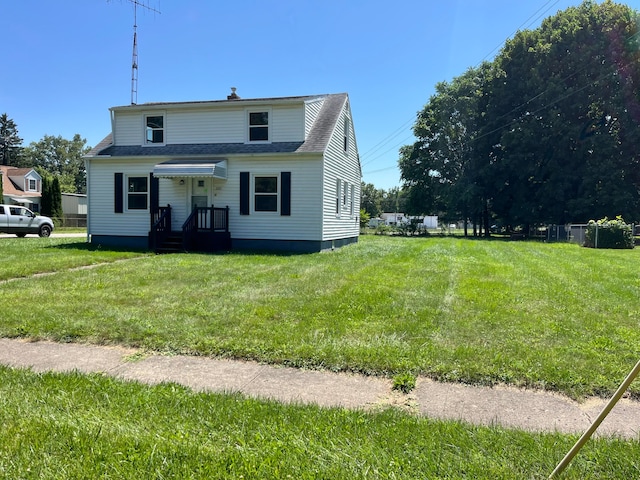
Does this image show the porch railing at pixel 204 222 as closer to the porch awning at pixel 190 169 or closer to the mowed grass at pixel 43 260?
the porch awning at pixel 190 169

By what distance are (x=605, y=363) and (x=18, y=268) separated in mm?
10448

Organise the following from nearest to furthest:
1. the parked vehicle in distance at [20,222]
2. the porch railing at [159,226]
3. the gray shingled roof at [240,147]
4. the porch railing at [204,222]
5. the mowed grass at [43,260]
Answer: the mowed grass at [43,260] → the porch railing at [204,222] → the porch railing at [159,226] → the gray shingled roof at [240,147] → the parked vehicle in distance at [20,222]

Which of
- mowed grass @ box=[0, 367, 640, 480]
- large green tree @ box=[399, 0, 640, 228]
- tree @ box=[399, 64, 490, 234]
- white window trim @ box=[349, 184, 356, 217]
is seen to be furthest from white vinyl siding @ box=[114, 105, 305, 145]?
tree @ box=[399, 64, 490, 234]

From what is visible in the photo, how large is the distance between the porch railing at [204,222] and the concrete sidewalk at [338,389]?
9.88m

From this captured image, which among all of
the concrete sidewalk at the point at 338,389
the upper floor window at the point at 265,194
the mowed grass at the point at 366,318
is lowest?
the concrete sidewalk at the point at 338,389

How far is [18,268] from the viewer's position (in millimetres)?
8961

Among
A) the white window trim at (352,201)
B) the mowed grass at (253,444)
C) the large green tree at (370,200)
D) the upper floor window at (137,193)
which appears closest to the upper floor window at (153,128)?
the upper floor window at (137,193)

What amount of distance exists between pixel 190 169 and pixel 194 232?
7.01 feet

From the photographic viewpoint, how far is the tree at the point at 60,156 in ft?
229

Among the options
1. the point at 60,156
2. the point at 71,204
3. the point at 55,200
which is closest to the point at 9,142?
the point at 60,156

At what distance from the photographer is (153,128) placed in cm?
1609

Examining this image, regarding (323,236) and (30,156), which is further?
(30,156)

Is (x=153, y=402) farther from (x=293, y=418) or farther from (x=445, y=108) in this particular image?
(x=445, y=108)

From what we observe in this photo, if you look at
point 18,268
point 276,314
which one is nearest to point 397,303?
point 276,314
